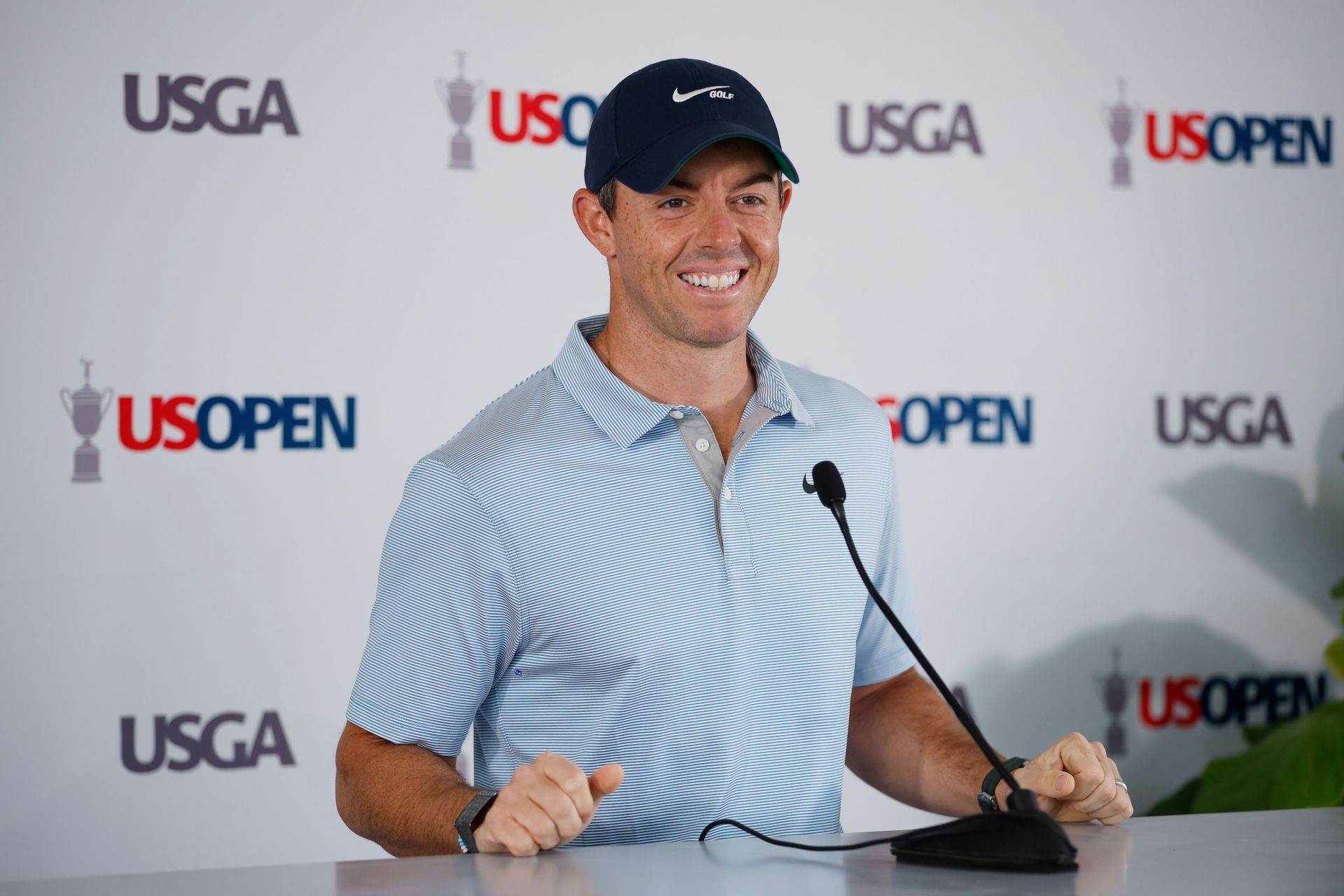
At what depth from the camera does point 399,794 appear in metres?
1.31

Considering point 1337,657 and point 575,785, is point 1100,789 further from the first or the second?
point 1337,657

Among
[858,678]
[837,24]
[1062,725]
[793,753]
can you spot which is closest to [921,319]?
[837,24]

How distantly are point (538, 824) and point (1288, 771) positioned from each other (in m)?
2.14

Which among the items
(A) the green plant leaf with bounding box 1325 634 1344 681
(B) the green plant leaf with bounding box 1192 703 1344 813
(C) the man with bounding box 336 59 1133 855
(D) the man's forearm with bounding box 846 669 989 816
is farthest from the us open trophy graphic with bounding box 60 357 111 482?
(A) the green plant leaf with bounding box 1325 634 1344 681

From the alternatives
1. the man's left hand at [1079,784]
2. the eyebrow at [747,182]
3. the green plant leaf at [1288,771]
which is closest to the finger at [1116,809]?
the man's left hand at [1079,784]

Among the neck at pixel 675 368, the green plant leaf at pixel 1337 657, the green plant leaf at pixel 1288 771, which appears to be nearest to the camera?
the neck at pixel 675 368

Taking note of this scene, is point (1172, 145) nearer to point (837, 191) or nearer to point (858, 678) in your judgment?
point (837, 191)

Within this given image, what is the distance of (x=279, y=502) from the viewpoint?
275 cm

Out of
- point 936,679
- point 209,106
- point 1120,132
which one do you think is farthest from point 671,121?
point 1120,132

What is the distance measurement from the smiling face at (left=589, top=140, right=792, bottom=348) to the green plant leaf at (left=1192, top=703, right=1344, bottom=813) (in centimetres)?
179

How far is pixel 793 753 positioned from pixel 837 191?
1.84 m

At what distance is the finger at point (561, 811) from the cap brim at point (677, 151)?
0.72 meters

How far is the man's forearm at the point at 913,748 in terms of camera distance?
4.86 feet

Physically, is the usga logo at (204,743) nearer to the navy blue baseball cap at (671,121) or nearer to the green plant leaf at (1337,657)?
the navy blue baseball cap at (671,121)
